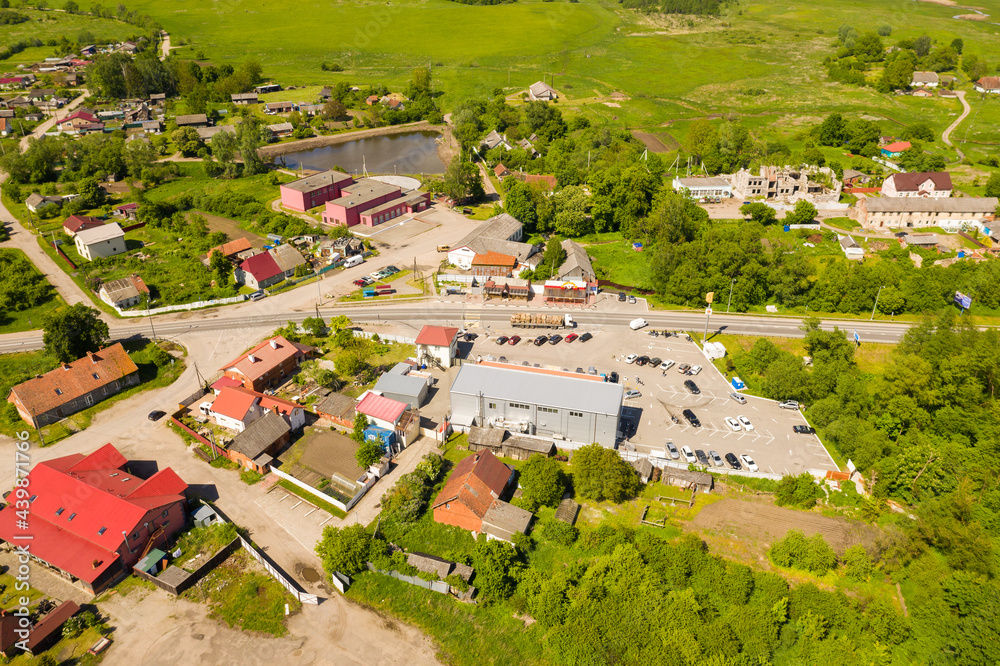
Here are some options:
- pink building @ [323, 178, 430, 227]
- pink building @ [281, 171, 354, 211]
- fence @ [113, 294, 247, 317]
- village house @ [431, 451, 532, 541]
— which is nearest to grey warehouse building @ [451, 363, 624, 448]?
village house @ [431, 451, 532, 541]

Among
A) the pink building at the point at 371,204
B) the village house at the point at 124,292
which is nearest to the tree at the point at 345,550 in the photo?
the village house at the point at 124,292

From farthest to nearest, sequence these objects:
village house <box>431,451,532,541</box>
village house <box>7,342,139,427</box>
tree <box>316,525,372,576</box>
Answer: village house <box>7,342,139,427</box>
village house <box>431,451,532,541</box>
tree <box>316,525,372,576</box>

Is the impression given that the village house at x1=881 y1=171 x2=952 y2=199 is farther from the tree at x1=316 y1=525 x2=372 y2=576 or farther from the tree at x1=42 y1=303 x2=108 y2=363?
the tree at x1=42 y1=303 x2=108 y2=363

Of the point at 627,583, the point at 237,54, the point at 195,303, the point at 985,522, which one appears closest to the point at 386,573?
the point at 627,583

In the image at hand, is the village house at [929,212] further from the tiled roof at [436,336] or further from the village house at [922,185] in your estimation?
the tiled roof at [436,336]

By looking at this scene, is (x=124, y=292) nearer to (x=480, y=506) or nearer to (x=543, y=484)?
(x=480, y=506)

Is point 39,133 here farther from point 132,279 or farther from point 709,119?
point 709,119
